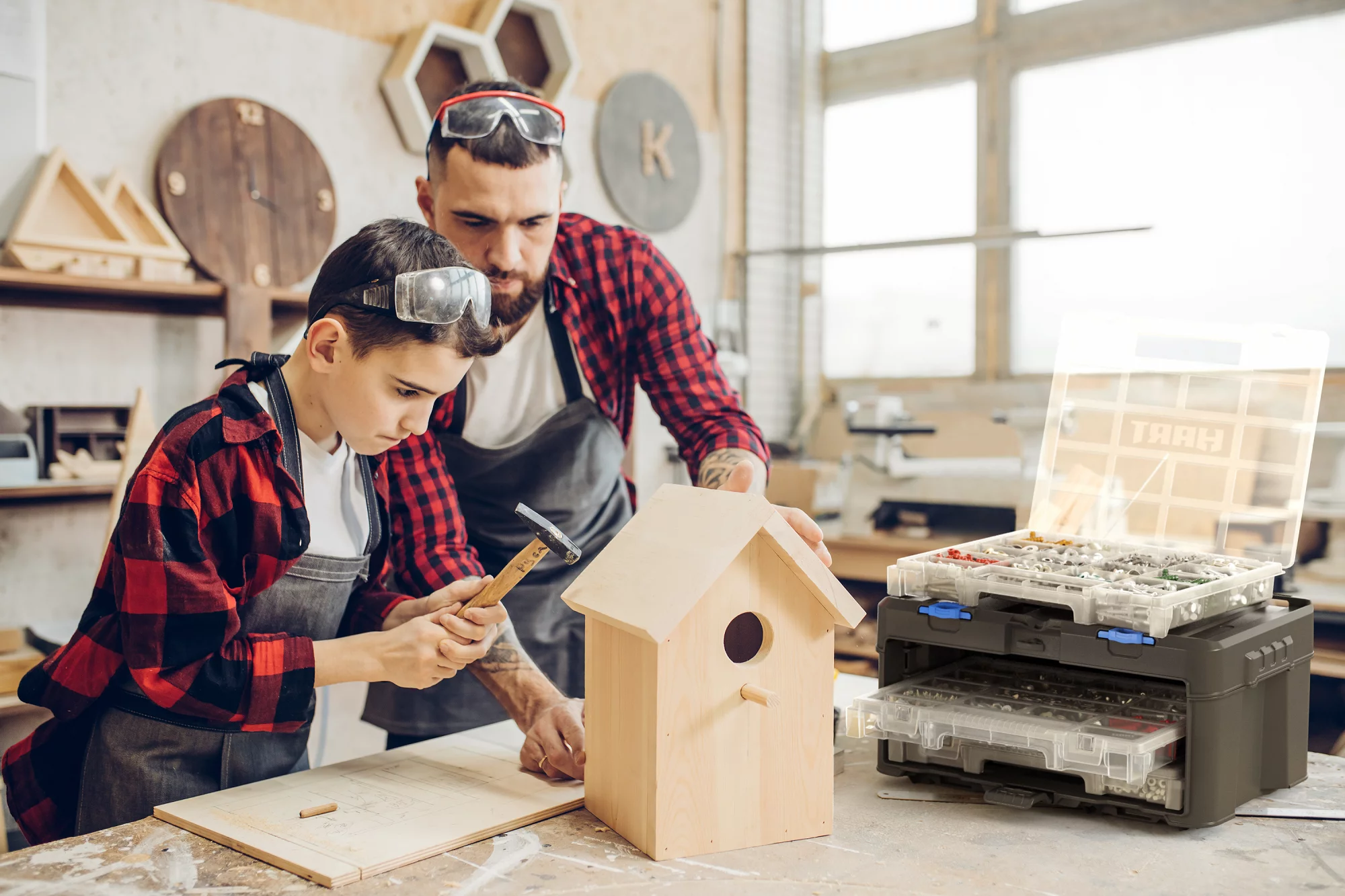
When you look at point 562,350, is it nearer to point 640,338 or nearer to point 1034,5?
point 640,338

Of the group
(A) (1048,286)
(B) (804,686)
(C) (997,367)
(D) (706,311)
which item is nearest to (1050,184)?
(A) (1048,286)

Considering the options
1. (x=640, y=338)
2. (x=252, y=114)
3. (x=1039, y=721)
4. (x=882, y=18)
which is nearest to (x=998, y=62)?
(x=882, y=18)

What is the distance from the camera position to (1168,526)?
1.41m

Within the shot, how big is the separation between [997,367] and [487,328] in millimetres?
3219

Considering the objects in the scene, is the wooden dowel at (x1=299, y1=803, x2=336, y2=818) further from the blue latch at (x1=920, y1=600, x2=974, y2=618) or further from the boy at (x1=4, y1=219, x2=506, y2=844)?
the blue latch at (x1=920, y1=600, x2=974, y2=618)

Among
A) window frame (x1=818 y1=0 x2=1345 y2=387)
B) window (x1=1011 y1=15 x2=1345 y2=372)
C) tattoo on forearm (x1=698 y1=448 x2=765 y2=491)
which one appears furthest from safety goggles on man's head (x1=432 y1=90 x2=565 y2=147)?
window (x1=1011 y1=15 x2=1345 y2=372)

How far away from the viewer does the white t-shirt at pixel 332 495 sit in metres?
1.34

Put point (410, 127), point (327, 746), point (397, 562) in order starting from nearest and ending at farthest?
point (397, 562)
point (327, 746)
point (410, 127)

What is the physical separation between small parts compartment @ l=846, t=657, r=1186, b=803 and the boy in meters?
0.48

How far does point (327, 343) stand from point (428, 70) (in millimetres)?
2030

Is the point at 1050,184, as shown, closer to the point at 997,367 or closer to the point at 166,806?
the point at 997,367

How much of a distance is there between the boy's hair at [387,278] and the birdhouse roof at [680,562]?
35 cm

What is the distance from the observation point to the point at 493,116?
1585mm

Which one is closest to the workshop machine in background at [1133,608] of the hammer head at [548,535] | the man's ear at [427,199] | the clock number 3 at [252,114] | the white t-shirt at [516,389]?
the hammer head at [548,535]
